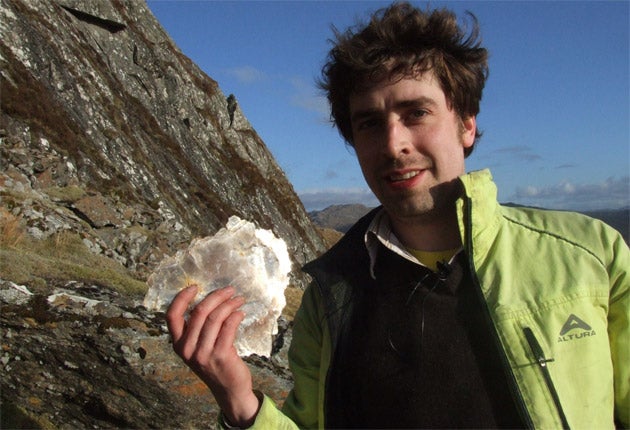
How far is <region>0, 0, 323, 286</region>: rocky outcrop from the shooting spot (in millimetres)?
13453

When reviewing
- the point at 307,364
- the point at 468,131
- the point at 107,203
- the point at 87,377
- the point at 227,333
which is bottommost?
the point at 87,377

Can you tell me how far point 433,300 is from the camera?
2.25m

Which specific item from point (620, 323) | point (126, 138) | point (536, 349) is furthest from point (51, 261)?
point (126, 138)

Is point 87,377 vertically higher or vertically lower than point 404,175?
lower

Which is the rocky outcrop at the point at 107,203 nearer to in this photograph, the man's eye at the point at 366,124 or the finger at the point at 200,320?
the finger at the point at 200,320

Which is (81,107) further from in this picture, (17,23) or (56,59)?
(17,23)

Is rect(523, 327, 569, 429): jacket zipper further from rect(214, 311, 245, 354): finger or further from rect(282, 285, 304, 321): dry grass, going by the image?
rect(282, 285, 304, 321): dry grass

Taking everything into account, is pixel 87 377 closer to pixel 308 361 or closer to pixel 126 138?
pixel 308 361

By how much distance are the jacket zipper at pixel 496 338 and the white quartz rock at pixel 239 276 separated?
96 centimetres

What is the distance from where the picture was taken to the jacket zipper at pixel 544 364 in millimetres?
1922

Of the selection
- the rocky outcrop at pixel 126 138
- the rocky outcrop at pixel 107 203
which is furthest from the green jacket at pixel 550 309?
the rocky outcrop at pixel 126 138

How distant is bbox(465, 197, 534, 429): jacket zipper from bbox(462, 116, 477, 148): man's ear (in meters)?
0.45

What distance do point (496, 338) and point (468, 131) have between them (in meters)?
1.04

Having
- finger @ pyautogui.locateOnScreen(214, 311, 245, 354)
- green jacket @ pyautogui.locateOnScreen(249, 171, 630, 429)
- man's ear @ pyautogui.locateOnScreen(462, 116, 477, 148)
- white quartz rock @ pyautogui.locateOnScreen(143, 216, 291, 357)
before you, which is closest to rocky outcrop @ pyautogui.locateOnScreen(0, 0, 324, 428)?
white quartz rock @ pyautogui.locateOnScreen(143, 216, 291, 357)
